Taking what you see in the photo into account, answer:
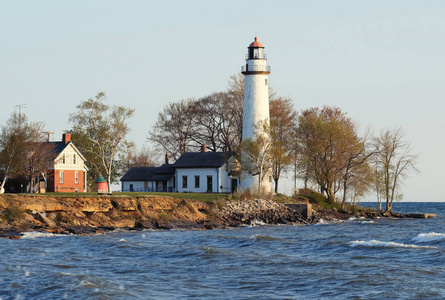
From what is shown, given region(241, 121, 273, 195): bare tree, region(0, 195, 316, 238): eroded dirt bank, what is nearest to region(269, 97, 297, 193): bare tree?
region(241, 121, 273, 195): bare tree

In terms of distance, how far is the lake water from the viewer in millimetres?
16375

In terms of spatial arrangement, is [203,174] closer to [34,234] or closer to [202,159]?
[202,159]

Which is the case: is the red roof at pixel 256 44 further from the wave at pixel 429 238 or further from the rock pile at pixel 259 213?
the wave at pixel 429 238

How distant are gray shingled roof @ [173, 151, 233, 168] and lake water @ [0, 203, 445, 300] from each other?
25.0 meters

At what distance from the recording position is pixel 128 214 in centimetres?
3822

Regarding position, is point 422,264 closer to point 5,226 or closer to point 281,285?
point 281,285

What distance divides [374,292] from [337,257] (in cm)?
761

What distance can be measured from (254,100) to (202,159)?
28.1ft

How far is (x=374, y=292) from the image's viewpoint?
16.1 m

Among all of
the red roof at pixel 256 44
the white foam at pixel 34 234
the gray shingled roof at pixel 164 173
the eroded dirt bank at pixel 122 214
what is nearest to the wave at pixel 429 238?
the eroded dirt bank at pixel 122 214

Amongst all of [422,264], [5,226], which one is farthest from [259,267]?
[5,226]

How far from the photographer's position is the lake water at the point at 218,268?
16.4m

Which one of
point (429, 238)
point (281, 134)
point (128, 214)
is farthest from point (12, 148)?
point (429, 238)

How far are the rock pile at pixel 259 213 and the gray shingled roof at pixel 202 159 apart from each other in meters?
9.04
